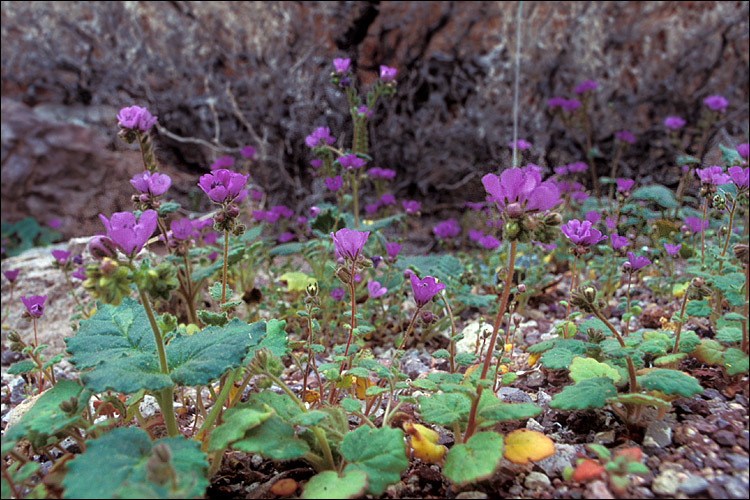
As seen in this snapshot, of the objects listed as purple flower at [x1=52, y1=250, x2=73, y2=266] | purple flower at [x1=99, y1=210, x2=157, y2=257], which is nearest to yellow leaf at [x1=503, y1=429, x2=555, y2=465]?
purple flower at [x1=99, y1=210, x2=157, y2=257]

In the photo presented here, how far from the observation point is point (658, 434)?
1.37m

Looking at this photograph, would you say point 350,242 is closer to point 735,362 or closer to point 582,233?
point 582,233

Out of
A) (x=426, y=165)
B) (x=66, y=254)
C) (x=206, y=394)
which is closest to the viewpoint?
(x=206, y=394)

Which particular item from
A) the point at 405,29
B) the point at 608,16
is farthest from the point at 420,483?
the point at 608,16

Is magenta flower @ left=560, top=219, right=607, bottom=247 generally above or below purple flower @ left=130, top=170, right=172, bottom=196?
below

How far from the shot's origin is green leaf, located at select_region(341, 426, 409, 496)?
3.71 feet

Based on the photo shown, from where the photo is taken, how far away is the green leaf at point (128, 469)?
99cm

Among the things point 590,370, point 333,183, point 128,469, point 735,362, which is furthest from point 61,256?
point 735,362

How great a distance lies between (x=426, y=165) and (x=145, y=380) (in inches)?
166

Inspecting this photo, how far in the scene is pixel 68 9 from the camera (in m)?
5.53

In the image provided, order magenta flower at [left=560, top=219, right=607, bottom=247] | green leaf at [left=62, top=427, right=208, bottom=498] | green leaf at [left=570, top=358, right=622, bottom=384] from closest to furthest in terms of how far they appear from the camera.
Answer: green leaf at [left=62, top=427, right=208, bottom=498]
green leaf at [left=570, top=358, right=622, bottom=384]
magenta flower at [left=560, top=219, right=607, bottom=247]

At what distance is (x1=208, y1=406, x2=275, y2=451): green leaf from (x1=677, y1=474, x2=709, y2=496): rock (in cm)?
99

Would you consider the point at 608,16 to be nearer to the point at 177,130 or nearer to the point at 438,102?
the point at 438,102

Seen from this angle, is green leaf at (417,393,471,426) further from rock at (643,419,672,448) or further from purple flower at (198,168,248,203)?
purple flower at (198,168,248,203)
